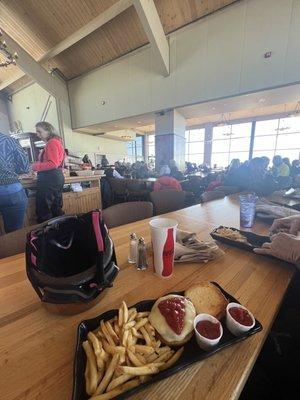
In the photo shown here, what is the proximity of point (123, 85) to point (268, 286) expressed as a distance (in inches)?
319

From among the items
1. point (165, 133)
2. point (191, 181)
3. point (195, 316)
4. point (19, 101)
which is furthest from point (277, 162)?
point (19, 101)

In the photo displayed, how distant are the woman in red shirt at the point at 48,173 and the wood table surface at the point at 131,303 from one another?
194cm

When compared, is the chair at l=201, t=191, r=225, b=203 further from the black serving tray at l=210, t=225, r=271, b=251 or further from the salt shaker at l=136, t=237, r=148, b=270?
the salt shaker at l=136, t=237, r=148, b=270

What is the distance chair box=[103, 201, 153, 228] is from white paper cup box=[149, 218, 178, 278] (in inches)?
32.3

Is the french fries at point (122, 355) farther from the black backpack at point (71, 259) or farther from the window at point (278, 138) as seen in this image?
the window at point (278, 138)

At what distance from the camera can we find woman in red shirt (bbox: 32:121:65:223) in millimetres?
2621

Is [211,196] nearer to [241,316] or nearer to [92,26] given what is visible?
[241,316]

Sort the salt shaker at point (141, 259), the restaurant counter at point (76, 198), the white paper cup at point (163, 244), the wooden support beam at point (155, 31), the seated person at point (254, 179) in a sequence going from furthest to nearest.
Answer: the wooden support beam at point (155, 31) → the restaurant counter at point (76, 198) → the seated person at point (254, 179) → the salt shaker at point (141, 259) → the white paper cup at point (163, 244)

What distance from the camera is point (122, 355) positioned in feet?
1.47

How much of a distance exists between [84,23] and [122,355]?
309 inches

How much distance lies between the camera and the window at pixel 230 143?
11.6 meters

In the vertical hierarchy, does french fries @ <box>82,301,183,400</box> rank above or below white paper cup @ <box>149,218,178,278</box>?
below

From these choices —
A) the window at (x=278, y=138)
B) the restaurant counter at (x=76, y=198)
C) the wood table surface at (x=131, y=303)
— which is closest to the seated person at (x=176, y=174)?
the restaurant counter at (x=76, y=198)

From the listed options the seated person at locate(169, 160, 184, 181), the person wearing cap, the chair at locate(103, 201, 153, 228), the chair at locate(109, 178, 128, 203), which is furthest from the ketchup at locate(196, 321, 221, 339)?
the seated person at locate(169, 160, 184, 181)
